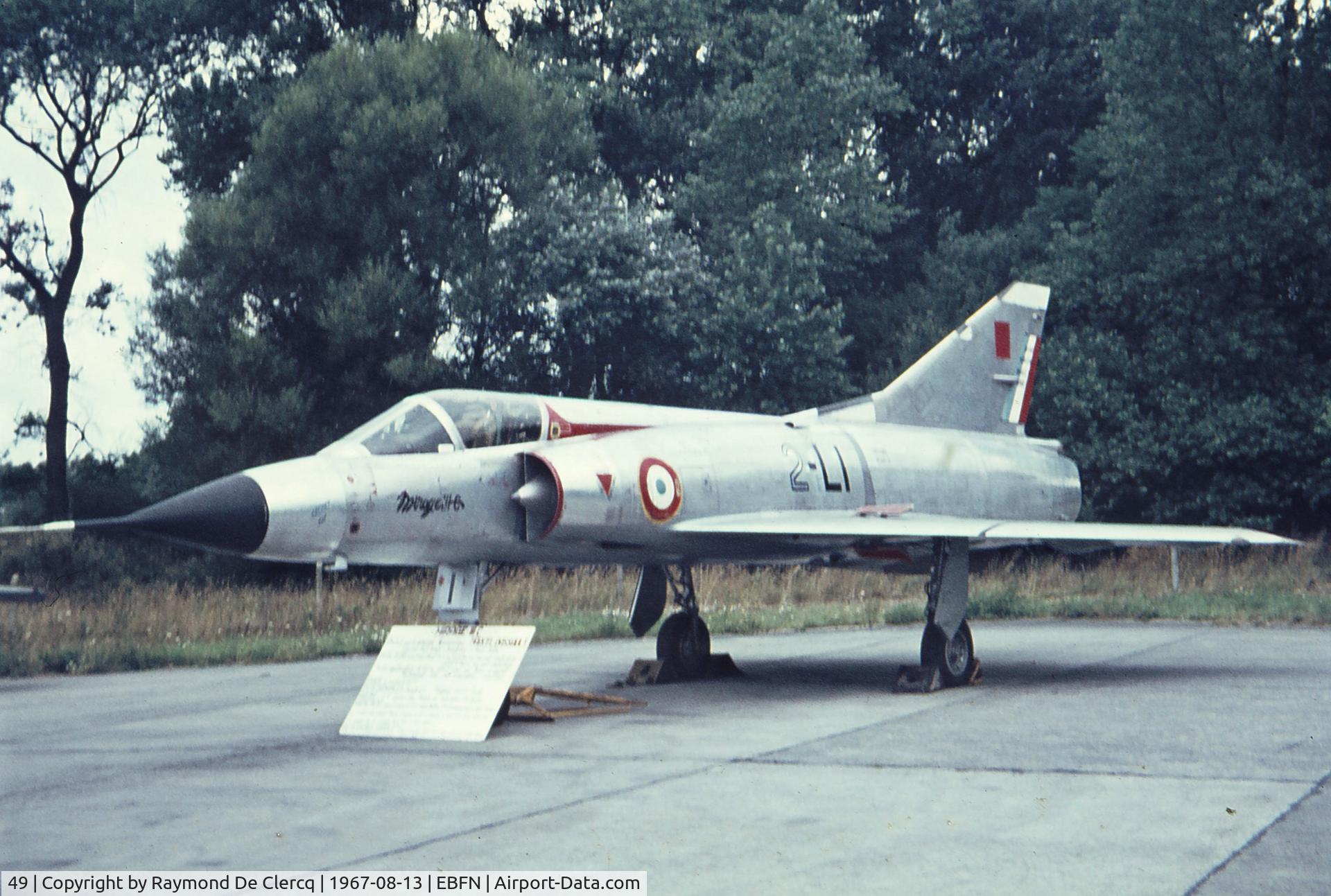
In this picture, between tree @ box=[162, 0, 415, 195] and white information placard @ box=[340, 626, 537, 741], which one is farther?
tree @ box=[162, 0, 415, 195]

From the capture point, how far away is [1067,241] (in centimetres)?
3462

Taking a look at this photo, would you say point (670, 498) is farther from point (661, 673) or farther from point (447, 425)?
point (661, 673)

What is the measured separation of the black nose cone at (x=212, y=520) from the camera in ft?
28.5

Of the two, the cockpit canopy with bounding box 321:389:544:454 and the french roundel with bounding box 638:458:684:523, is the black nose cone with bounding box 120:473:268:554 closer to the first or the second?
the cockpit canopy with bounding box 321:389:544:454

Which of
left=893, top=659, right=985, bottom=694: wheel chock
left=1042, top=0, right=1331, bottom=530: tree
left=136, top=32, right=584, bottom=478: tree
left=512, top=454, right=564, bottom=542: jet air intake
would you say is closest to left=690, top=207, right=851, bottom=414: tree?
left=1042, top=0, right=1331, bottom=530: tree

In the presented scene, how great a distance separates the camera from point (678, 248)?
34.8m

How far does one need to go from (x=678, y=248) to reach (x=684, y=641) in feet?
75.1

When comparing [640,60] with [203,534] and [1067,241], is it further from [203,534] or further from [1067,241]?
[203,534]

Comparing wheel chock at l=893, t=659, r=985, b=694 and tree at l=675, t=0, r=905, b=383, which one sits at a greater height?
tree at l=675, t=0, r=905, b=383

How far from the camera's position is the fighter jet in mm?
9258

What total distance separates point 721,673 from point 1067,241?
24522mm
